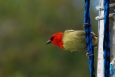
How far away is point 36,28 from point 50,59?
3.94 ft

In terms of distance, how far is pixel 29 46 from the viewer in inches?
558

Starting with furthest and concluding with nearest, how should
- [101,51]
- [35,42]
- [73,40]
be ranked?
[35,42], [73,40], [101,51]

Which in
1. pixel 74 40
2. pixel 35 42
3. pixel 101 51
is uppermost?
pixel 101 51

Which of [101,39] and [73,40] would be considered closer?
[101,39]

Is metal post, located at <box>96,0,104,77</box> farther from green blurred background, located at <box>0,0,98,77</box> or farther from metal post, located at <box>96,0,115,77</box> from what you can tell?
green blurred background, located at <box>0,0,98,77</box>

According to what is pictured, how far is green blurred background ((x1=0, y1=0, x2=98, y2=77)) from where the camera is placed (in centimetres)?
1407

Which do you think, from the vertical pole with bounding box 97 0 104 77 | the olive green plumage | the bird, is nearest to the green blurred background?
the bird

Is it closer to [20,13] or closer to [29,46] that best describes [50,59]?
[29,46]

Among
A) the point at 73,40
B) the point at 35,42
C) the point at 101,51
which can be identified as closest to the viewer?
the point at 101,51

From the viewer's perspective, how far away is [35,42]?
14.4m

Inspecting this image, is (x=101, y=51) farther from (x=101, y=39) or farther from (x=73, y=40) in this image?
(x=73, y=40)

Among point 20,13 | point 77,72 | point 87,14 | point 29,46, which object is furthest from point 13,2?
point 87,14

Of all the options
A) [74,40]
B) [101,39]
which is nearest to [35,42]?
[74,40]

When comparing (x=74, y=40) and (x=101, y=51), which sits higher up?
(x=101, y=51)
